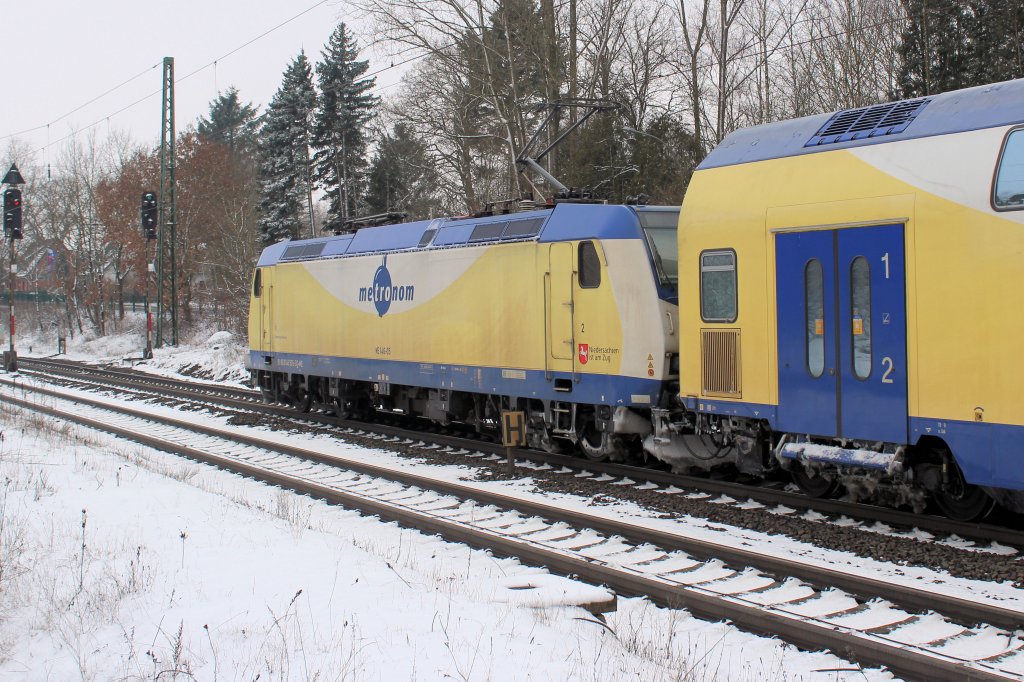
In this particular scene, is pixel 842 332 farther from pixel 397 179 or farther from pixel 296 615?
pixel 397 179

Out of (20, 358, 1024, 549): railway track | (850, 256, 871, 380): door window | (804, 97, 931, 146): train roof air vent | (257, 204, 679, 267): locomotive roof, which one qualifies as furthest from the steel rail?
(804, 97, 931, 146): train roof air vent

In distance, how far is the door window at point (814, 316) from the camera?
8656 millimetres

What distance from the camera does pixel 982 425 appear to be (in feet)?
24.1

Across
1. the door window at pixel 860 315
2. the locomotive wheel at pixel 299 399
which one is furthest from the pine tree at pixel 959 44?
the door window at pixel 860 315

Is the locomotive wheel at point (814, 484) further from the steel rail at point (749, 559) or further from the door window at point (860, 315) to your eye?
the steel rail at point (749, 559)

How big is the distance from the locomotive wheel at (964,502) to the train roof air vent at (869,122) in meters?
3.23

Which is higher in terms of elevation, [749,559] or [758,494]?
[758,494]

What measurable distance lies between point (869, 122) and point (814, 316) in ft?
6.38

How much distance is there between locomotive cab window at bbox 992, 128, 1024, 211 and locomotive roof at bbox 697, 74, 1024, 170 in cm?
21

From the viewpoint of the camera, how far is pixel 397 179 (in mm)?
48031

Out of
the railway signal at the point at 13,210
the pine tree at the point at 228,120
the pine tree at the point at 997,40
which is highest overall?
the pine tree at the point at 228,120

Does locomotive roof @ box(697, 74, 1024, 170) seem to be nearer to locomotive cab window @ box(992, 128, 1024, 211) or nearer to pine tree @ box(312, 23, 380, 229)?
locomotive cab window @ box(992, 128, 1024, 211)

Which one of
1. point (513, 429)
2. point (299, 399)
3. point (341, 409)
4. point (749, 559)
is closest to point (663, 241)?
point (513, 429)

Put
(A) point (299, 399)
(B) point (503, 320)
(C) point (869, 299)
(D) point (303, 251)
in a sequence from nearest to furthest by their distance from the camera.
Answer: (C) point (869, 299) < (B) point (503, 320) < (D) point (303, 251) < (A) point (299, 399)
